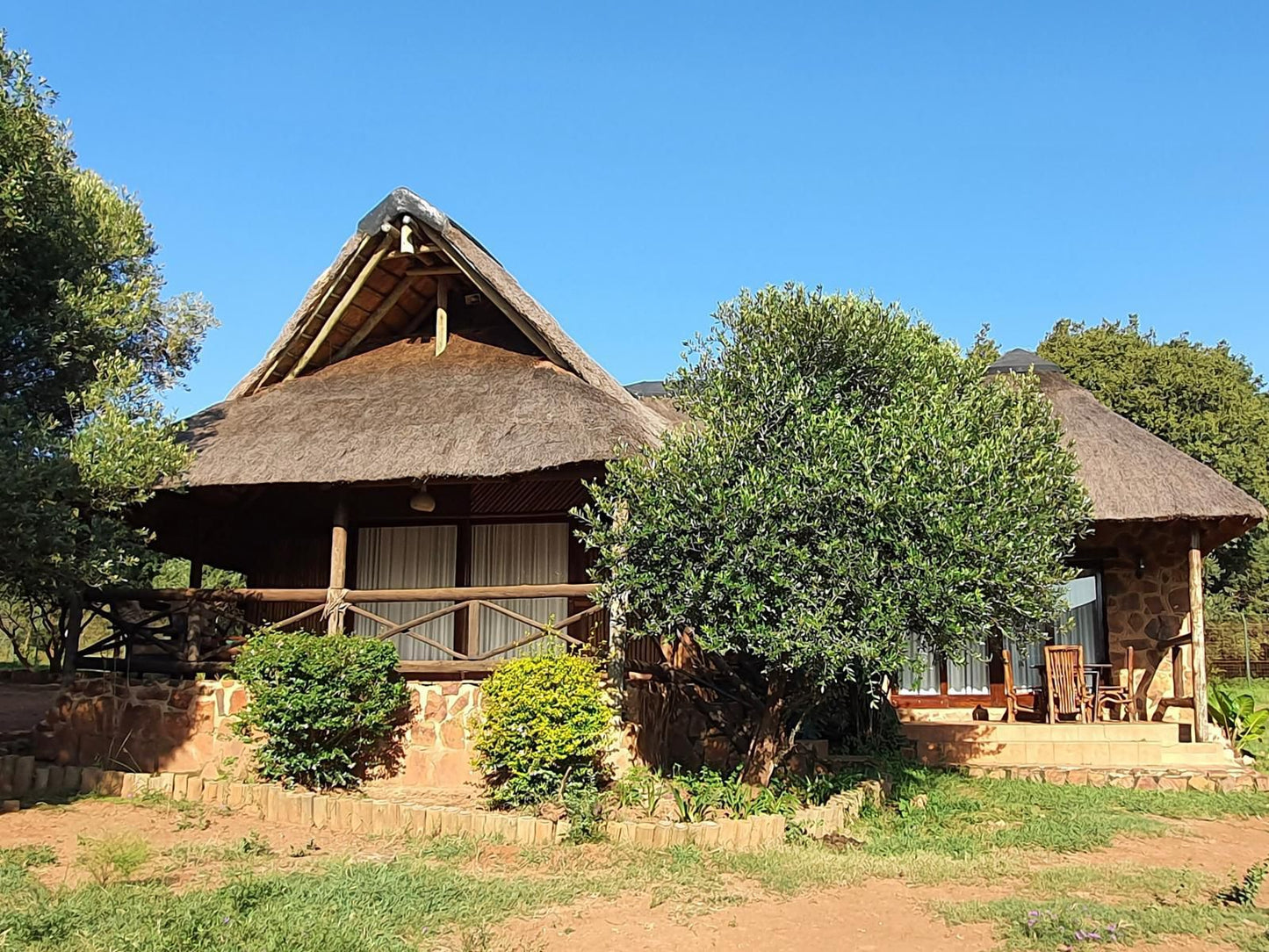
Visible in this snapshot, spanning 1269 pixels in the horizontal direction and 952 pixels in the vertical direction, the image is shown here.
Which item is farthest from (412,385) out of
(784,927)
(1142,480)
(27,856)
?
(1142,480)

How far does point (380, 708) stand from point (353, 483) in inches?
80.5

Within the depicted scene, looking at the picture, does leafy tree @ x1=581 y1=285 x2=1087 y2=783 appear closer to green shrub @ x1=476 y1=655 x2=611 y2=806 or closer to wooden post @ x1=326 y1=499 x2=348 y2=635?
green shrub @ x1=476 y1=655 x2=611 y2=806

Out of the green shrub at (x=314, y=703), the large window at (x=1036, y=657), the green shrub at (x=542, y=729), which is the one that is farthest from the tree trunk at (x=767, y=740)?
the large window at (x=1036, y=657)

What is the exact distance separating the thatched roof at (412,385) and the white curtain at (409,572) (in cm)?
164

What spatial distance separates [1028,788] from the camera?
9820 millimetres

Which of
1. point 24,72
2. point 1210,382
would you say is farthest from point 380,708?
point 1210,382

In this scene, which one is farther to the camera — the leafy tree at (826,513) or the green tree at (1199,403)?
the green tree at (1199,403)

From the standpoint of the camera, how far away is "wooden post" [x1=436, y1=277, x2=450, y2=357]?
1212cm

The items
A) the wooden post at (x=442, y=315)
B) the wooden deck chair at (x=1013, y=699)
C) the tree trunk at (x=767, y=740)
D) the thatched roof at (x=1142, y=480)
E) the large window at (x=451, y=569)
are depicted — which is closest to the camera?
the tree trunk at (x=767, y=740)

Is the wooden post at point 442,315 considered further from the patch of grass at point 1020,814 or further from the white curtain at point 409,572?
the patch of grass at point 1020,814

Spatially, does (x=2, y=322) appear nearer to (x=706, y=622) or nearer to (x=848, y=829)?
(x=706, y=622)

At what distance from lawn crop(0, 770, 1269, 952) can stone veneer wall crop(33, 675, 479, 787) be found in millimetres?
1136

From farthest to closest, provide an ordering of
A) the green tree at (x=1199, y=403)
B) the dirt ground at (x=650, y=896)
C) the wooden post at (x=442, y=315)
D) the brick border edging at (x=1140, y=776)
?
the green tree at (x=1199, y=403)
the wooden post at (x=442, y=315)
the brick border edging at (x=1140, y=776)
the dirt ground at (x=650, y=896)

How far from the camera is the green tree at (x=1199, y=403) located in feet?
68.5
